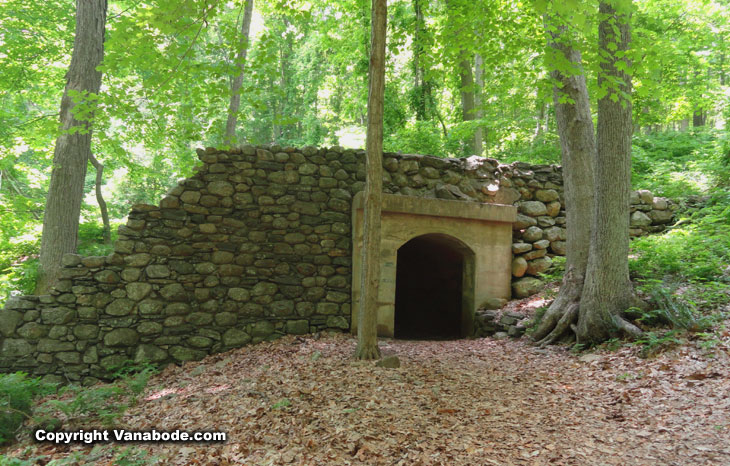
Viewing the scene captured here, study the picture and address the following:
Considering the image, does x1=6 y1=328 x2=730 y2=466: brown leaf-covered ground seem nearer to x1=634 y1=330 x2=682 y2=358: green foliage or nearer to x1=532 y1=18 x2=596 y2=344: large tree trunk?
x1=634 y1=330 x2=682 y2=358: green foliage

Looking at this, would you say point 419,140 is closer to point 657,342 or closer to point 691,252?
point 691,252

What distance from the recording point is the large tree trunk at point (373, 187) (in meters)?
4.58

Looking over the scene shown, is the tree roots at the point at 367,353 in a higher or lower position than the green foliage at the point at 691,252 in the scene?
lower

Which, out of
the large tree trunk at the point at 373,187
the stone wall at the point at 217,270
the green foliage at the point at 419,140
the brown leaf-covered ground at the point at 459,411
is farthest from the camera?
the green foliage at the point at 419,140

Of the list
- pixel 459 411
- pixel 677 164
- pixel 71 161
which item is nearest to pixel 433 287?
pixel 677 164

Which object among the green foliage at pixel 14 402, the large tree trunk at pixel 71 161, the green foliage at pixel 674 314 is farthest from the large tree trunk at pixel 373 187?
the large tree trunk at pixel 71 161

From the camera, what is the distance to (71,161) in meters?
6.62

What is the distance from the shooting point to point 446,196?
278 inches

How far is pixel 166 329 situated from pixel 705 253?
7380 mm

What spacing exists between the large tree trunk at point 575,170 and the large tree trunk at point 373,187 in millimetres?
2595

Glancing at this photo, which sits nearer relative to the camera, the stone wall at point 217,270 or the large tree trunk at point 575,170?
the stone wall at point 217,270

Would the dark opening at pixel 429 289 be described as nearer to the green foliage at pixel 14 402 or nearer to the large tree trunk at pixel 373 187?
the large tree trunk at pixel 373 187

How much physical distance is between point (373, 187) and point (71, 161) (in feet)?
16.7

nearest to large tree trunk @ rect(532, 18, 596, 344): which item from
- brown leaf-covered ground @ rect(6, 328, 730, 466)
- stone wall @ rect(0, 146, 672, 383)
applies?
brown leaf-covered ground @ rect(6, 328, 730, 466)
